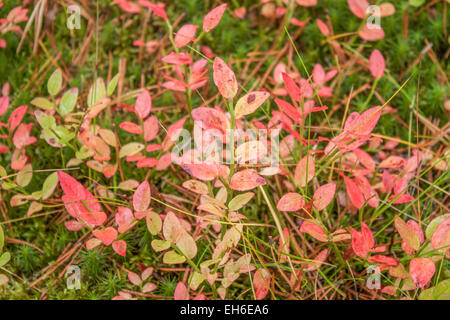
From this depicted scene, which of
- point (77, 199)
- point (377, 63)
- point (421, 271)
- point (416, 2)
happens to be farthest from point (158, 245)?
point (416, 2)

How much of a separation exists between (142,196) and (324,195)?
73 cm

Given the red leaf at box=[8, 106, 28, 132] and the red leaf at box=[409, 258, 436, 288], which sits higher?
the red leaf at box=[8, 106, 28, 132]

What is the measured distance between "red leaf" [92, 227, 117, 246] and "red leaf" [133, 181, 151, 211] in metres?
0.14

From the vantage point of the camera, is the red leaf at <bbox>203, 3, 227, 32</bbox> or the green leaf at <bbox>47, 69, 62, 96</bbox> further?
the green leaf at <bbox>47, 69, 62, 96</bbox>

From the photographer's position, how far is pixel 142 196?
1635 mm

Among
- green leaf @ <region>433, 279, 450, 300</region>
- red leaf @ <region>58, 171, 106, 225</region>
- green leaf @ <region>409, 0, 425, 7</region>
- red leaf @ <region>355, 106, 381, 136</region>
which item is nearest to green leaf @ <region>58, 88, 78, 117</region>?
red leaf @ <region>58, 171, 106, 225</region>

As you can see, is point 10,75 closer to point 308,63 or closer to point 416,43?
point 308,63

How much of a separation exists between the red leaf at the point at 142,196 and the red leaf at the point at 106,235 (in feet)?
0.45

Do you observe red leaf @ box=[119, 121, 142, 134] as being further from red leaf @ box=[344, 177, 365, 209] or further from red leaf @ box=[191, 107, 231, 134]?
red leaf @ box=[344, 177, 365, 209]

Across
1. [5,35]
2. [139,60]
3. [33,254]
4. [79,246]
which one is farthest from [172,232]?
[5,35]

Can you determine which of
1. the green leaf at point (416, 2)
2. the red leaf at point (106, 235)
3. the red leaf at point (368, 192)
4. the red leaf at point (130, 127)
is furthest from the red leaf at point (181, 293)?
the green leaf at point (416, 2)

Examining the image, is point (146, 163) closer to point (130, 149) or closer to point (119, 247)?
point (130, 149)

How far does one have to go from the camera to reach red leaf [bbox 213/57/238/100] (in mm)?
1486
